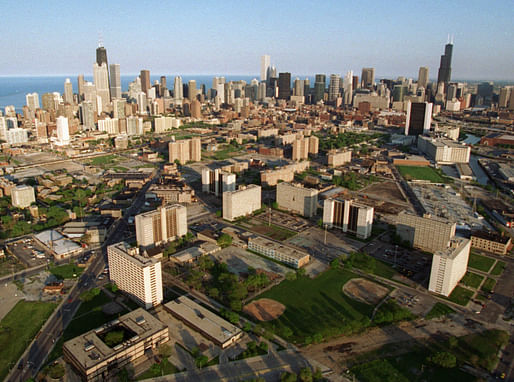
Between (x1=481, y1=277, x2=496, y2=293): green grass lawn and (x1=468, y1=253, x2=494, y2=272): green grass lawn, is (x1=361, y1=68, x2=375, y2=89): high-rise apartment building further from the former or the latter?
(x1=481, y1=277, x2=496, y2=293): green grass lawn

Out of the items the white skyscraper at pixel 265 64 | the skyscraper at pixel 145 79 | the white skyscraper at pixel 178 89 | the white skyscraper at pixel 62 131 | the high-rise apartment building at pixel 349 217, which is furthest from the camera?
the white skyscraper at pixel 265 64

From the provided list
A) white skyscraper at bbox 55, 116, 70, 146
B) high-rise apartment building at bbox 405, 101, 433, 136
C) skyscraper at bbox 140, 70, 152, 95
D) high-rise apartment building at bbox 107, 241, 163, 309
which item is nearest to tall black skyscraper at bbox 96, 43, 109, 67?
skyscraper at bbox 140, 70, 152, 95

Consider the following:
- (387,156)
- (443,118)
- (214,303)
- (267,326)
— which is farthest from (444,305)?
(443,118)

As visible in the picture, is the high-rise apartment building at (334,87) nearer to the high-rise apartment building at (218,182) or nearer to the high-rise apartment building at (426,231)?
the high-rise apartment building at (218,182)

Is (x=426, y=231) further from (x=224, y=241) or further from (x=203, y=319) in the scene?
(x=203, y=319)

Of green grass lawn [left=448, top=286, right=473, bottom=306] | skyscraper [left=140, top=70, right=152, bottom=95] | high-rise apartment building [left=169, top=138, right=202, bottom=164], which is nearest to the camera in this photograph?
green grass lawn [left=448, top=286, right=473, bottom=306]

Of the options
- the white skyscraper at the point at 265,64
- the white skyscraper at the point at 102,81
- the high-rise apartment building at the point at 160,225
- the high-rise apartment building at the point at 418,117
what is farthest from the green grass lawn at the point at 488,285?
the white skyscraper at the point at 265,64

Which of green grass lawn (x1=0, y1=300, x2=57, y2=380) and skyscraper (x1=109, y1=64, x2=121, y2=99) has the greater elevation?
skyscraper (x1=109, y1=64, x2=121, y2=99)
